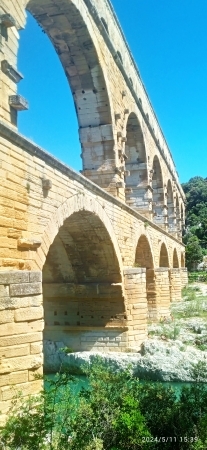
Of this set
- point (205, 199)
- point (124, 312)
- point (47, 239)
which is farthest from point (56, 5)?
point (205, 199)

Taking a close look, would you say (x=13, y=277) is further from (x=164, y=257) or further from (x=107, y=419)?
(x=164, y=257)

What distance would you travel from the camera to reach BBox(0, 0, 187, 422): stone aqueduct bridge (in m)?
5.20

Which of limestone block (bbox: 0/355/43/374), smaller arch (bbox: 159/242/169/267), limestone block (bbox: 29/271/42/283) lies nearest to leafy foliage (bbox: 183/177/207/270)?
smaller arch (bbox: 159/242/169/267)

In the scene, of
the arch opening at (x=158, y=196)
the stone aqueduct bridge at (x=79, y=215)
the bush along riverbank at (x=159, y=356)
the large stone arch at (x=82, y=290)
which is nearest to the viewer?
the stone aqueduct bridge at (x=79, y=215)

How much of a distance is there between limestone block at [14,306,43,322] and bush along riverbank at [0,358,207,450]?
0.89 metres

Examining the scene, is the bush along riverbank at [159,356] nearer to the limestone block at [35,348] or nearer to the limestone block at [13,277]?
the limestone block at [35,348]

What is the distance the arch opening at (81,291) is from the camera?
1004 cm

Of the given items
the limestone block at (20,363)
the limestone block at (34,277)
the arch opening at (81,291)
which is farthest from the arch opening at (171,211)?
the limestone block at (20,363)

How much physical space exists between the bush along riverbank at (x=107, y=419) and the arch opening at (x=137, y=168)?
11.1m

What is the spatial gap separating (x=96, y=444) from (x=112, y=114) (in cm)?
952

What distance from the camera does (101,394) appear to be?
17.7 feet

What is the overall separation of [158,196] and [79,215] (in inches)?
558

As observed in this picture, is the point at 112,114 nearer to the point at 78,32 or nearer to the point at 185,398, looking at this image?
the point at 78,32

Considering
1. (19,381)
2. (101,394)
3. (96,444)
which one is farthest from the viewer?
(101,394)
